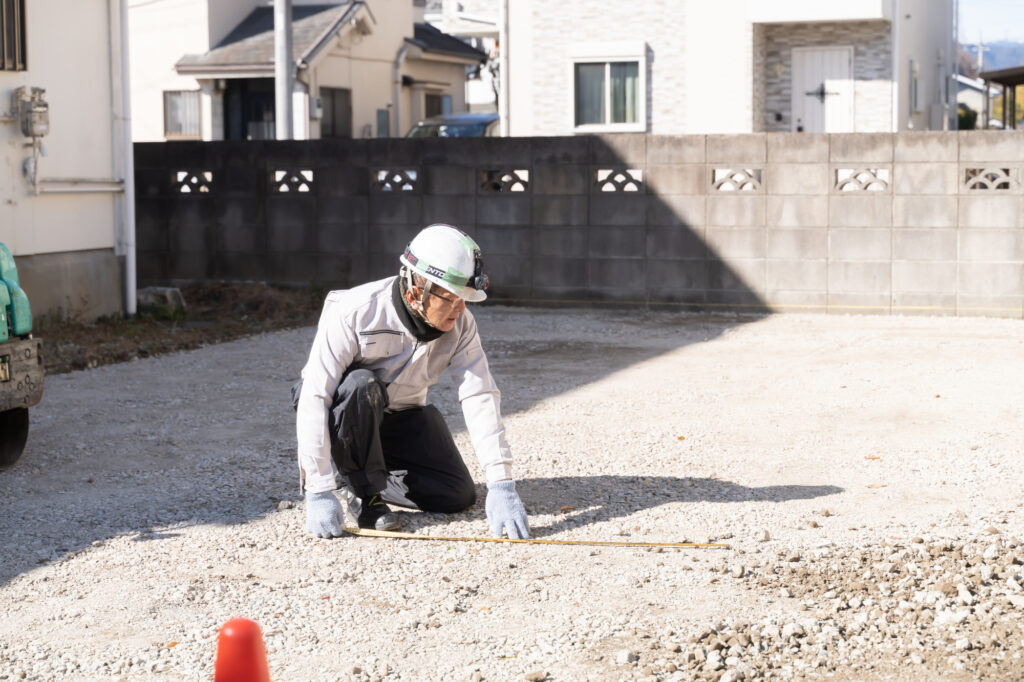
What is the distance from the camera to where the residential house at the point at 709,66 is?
63.5ft

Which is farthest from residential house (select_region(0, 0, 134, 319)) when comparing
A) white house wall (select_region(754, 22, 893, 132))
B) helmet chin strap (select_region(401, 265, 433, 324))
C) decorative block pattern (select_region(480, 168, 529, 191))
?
white house wall (select_region(754, 22, 893, 132))

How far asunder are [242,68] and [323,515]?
2194 centimetres

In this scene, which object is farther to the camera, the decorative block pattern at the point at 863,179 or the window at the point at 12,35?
the decorative block pattern at the point at 863,179

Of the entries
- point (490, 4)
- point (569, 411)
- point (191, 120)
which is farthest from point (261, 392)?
point (191, 120)

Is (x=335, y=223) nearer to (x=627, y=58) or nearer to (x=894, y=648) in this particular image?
(x=627, y=58)

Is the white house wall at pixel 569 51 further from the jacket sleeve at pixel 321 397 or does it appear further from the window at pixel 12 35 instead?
the jacket sleeve at pixel 321 397

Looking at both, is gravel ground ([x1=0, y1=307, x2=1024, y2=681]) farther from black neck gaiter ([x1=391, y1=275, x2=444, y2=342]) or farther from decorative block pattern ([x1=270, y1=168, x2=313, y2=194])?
decorative block pattern ([x1=270, y1=168, x2=313, y2=194])

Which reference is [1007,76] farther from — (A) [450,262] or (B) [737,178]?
(A) [450,262]

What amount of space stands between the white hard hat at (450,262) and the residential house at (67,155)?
652 cm

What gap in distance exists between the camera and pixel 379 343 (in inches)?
199

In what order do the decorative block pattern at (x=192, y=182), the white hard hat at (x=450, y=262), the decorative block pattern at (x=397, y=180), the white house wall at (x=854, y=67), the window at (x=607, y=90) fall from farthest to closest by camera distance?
the window at (x=607, y=90), the white house wall at (x=854, y=67), the decorative block pattern at (x=192, y=182), the decorative block pattern at (x=397, y=180), the white hard hat at (x=450, y=262)

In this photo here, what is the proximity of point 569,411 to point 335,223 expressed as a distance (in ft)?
20.2

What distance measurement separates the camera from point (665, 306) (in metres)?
12.4

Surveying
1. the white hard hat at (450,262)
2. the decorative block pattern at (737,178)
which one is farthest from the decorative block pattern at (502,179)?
the white hard hat at (450,262)
